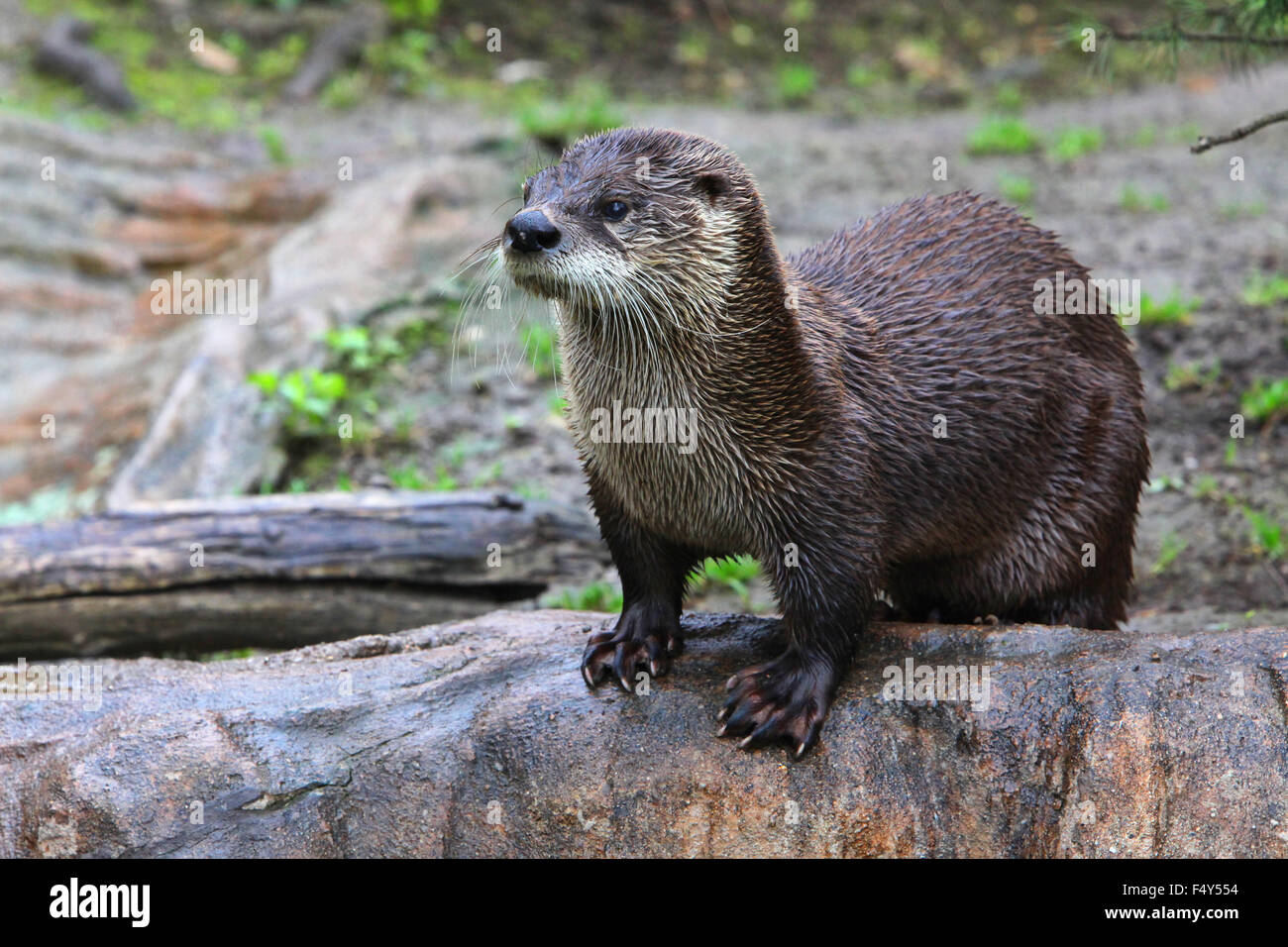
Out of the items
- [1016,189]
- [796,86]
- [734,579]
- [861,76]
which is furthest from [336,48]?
[734,579]

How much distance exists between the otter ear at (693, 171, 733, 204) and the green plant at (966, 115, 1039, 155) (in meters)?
6.00

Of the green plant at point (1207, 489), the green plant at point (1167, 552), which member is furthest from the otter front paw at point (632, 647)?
the green plant at point (1207, 489)

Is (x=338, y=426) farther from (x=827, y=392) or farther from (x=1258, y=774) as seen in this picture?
(x=1258, y=774)

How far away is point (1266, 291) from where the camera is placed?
219 inches

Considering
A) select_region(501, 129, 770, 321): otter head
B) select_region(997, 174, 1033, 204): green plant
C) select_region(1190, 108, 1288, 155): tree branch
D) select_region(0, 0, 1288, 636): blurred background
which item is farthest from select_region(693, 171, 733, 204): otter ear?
select_region(997, 174, 1033, 204): green plant

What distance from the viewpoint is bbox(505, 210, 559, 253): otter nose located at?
97.5 inches

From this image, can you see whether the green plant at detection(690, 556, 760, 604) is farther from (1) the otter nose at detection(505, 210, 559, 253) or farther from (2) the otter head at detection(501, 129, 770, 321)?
(1) the otter nose at detection(505, 210, 559, 253)

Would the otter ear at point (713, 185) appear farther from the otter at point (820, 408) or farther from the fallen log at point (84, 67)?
the fallen log at point (84, 67)

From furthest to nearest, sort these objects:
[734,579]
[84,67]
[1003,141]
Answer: [84,67] < [1003,141] < [734,579]

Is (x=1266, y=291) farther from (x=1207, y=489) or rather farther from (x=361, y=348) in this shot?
(x=361, y=348)

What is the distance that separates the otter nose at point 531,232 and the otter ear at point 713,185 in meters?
0.35

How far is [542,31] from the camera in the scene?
10.5 m

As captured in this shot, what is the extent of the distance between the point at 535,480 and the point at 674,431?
2.33 meters

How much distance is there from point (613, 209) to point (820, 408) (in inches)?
24.1
